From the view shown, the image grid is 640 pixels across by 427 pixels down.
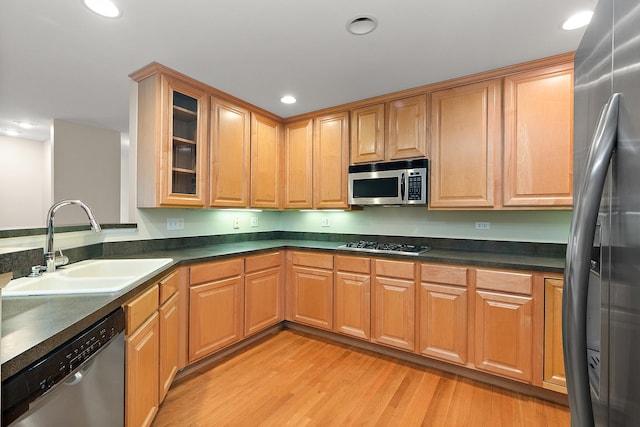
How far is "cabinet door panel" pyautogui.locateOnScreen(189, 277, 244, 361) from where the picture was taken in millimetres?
2229

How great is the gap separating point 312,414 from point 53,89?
3.53 m

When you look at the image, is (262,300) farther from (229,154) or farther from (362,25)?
(362,25)

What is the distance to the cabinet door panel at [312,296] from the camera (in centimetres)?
284

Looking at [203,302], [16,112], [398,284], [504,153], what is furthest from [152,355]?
[16,112]

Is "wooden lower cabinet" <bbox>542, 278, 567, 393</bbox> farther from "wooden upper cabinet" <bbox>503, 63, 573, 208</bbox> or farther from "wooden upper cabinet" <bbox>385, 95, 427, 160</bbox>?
"wooden upper cabinet" <bbox>385, 95, 427, 160</bbox>

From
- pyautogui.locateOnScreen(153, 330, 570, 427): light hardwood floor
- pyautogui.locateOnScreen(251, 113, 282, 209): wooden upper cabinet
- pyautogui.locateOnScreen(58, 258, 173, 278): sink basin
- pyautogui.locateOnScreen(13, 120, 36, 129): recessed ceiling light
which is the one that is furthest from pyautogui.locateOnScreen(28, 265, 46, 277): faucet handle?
pyautogui.locateOnScreen(13, 120, 36, 129): recessed ceiling light

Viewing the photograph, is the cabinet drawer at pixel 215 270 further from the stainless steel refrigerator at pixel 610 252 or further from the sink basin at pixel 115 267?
the stainless steel refrigerator at pixel 610 252

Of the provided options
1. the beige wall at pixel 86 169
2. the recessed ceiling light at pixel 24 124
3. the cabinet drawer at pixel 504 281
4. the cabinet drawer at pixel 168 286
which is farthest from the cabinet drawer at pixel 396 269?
the recessed ceiling light at pixel 24 124

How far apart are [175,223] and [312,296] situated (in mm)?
1428

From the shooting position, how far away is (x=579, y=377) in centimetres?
53

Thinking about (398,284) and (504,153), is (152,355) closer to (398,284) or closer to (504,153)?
(398,284)

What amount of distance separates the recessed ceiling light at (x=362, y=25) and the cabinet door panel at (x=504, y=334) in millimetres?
1869

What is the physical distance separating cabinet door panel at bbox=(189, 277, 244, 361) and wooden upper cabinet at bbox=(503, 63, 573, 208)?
2.25 m

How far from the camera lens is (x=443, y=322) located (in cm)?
229
